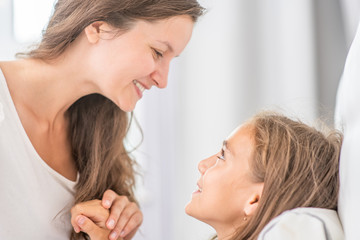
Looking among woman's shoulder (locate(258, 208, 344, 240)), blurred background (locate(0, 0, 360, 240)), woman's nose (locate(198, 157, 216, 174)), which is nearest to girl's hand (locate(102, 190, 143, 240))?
woman's nose (locate(198, 157, 216, 174))

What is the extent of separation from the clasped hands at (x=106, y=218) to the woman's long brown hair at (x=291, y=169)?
0.37 meters

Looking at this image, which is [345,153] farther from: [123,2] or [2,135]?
[2,135]

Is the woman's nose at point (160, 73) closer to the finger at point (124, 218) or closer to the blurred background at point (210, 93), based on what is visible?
the finger at point (124, 218)

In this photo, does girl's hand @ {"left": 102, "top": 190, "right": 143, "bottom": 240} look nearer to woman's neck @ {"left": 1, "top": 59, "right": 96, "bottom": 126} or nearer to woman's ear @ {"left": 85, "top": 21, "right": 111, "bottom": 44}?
woman's neck @ {"left": 1, "top": 59, "right": 96, "bottom": 126}

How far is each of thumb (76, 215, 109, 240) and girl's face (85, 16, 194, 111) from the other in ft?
1.05

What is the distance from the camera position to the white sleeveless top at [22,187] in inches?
47.1

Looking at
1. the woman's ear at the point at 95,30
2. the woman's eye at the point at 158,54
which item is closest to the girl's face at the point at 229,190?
the woman's eye at the point at 158,54

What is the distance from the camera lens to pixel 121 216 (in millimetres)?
1296

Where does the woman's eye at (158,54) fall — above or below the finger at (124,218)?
above

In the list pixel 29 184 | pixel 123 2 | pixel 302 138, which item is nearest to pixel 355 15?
pixel 302 138

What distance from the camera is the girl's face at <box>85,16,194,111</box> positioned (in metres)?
1.25

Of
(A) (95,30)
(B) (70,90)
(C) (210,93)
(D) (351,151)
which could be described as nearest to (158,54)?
(A) (95,30)

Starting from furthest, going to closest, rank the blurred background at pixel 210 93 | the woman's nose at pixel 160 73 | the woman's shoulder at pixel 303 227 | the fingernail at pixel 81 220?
the blurred background at pixel 210 93
the woman's nose at pixel 160 73
the fingernail at pixel 81 220
the woman's shoulder at pixel 303 227

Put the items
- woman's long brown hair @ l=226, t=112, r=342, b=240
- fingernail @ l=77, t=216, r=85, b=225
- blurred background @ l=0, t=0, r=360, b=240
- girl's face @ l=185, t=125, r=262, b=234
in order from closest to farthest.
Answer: woman's long brown hair @ l=226, t=112, r=342, b=240 < girl's face @ l=185, t=125, r=262, b=234 < fingernail @ l=77, t=216, r=85, b=225 < blurred background @ l=0, t=0, r=360, b=240
